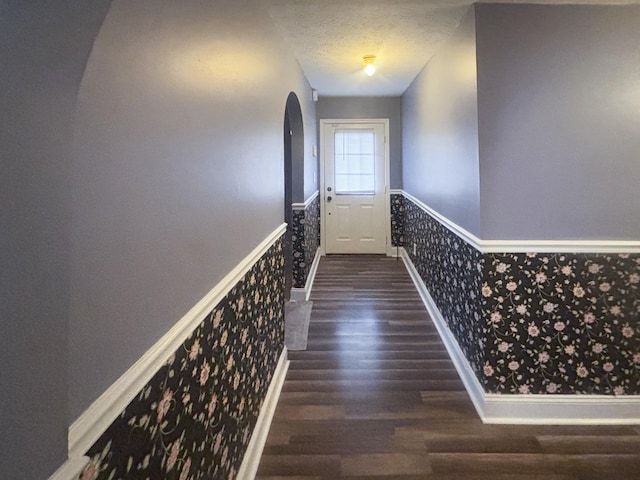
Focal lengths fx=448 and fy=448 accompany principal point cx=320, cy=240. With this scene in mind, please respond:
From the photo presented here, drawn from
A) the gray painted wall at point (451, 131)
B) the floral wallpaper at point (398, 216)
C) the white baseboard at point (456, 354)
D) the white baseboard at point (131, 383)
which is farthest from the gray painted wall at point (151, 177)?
the floral wallpaper at point (398, 216)

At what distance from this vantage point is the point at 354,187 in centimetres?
616

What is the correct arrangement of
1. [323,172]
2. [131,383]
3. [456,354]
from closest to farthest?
1. [131,383]
2. [456,354]
3. [323,172]

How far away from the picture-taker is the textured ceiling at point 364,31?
2364 millimetres

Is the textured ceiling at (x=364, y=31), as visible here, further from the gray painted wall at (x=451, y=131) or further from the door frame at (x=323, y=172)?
the door frame at (x=323, y=172)

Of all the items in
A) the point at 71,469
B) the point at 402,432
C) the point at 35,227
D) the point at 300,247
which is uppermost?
Result: the point at 35,227

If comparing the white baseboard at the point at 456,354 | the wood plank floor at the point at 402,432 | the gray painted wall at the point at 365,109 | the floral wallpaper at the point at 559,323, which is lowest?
the wood plank floor at the point at 402,432

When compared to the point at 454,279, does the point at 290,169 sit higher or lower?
higher

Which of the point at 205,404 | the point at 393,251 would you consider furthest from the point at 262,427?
the point at 393,251

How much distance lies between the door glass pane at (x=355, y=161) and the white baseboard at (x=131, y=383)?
15.9 ft

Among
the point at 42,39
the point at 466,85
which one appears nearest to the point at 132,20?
the point at 42,39

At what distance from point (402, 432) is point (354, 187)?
14.2 feet

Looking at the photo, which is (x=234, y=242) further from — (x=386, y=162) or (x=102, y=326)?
(x=386, y=162)

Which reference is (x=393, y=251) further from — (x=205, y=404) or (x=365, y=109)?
(x=205, y=404)

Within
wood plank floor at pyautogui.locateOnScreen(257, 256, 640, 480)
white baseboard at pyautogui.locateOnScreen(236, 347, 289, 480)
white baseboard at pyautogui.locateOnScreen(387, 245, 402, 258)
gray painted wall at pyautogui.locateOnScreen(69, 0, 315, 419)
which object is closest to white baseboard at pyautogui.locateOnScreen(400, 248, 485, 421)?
wood plank floor at pyautogui.locateOnScreen(257, 256, 640, 480)
